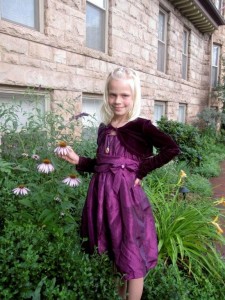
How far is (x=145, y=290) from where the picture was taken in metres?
2.18

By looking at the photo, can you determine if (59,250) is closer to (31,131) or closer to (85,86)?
(31,131)

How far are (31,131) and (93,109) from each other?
2.55 m

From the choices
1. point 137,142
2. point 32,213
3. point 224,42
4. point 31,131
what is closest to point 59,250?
point 32,213

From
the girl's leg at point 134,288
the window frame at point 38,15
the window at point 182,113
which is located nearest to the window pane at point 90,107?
the window frame at point 38,15

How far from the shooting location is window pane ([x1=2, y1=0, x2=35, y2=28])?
3738 mm

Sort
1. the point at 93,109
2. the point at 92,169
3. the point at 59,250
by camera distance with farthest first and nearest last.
→ 1. the point at 93,109
2. the point at 92,169
3. the point at 59,250

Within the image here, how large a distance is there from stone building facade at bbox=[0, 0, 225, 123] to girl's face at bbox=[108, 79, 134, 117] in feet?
4.98

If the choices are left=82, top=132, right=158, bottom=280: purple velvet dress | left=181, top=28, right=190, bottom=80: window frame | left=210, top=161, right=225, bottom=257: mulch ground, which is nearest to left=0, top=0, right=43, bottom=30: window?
left=82, top=132, right=158, bottom=280: purple velvet dress

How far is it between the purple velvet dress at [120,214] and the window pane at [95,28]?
395 cm

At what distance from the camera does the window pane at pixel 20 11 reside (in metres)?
3.74

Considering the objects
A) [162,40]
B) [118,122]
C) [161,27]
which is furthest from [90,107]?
[161,27]

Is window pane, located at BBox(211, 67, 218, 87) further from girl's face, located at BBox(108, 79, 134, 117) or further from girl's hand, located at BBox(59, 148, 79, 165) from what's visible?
girl's hand, located at BBox(59, 148, 79, 165)

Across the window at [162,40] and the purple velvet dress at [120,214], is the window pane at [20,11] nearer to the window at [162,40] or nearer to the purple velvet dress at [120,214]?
the purple velvet dress at [120,214]

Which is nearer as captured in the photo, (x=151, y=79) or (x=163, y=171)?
(x=163, y=171)
